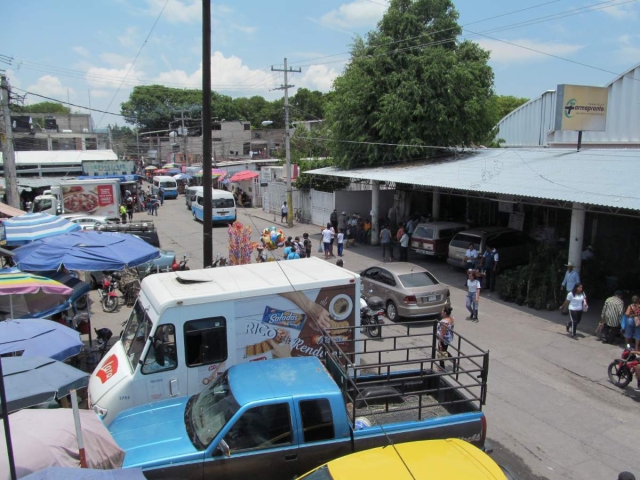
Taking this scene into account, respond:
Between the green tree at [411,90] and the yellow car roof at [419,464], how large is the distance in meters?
20.9

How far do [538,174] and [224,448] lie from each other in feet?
51.3

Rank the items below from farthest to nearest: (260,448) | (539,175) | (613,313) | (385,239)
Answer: (385,239), (539,175), (613,313), (260,448)

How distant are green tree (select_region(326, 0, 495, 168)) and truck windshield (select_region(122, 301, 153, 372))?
18.4m

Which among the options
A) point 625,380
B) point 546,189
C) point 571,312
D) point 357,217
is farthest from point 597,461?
point 357,217

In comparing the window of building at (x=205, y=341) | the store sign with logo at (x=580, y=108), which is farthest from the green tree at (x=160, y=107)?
the window of building at (x=205, y=341)

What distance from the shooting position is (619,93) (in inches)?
894

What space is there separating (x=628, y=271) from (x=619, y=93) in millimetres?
9078

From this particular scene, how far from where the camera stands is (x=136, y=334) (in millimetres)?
8164

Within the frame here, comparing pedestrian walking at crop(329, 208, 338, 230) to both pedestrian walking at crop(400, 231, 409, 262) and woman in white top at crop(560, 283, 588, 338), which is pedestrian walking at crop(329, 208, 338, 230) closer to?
pedestrian walking at crop(400, 231, 409, 262)

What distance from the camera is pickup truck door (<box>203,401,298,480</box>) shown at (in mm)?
5703

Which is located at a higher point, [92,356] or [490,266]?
[490,266]

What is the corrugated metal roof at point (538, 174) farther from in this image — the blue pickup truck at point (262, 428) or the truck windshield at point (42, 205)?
the truck windshield at point (42, 205)

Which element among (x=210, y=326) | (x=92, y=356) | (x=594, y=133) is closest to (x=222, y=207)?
(x=594, y=133)

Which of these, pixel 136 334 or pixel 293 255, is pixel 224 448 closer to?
pixel 136 334
